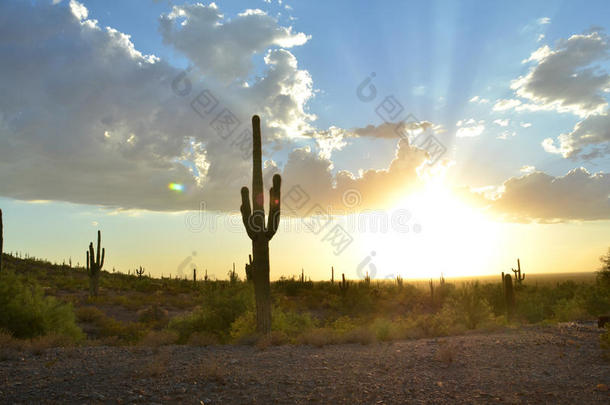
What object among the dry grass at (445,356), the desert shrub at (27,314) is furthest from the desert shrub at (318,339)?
the desert shrub at (27,314)

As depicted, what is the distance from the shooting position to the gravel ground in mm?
7691

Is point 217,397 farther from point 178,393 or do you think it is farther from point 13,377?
point 13,377

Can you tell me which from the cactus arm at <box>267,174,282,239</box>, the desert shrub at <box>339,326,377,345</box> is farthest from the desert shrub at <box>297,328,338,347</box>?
the cactus arm at <box>267,174,282,239</box>

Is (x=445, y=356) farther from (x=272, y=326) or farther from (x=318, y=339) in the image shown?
(x=272, y=326)

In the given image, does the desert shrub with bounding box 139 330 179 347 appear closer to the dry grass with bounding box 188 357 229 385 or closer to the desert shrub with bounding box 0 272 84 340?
the desert shrub with bounding box 0 272 84 340

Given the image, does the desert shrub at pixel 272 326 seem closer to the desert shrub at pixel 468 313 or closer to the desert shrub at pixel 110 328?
the desert shrub at pixel 110 328

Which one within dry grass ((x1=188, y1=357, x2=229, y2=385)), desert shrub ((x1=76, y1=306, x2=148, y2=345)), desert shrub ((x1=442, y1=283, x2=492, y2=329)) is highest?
dry grass ((x1=188, y1=357, x2=229, y2=385))

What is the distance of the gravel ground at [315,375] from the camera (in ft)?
25.2

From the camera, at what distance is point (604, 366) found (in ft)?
33.7

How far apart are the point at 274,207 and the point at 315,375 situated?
805cm

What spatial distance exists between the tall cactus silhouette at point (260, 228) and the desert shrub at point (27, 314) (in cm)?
628

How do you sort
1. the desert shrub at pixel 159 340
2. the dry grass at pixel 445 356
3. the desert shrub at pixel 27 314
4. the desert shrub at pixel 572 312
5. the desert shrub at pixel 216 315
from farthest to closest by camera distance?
the desert shrub at pixel 572 312
the desert shrub at pixel 216 315
the desert shrub at pixel 27 314
the desert shrub at pixel 159 340
the dry grass at pixel 445 356

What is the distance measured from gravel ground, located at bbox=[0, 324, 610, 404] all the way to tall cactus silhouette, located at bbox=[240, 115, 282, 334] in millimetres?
2557

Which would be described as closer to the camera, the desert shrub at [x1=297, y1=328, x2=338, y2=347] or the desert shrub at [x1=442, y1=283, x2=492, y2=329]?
the desert shrub at [x1=297, y1=328, x2=338, y2=347]
